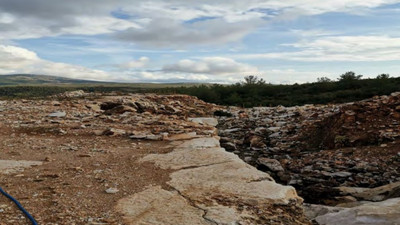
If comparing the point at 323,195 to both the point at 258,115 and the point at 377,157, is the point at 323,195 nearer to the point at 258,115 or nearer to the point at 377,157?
the point at 377,157

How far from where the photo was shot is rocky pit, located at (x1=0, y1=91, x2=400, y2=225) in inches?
113

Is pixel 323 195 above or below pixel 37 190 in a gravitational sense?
below

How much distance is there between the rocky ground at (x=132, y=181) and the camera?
2.79 metres

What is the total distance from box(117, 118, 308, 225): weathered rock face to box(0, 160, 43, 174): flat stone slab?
66.7 inches

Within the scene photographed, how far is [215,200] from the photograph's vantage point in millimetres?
3141

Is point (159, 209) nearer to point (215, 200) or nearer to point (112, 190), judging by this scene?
point (215, 200)

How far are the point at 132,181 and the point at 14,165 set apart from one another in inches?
67.4

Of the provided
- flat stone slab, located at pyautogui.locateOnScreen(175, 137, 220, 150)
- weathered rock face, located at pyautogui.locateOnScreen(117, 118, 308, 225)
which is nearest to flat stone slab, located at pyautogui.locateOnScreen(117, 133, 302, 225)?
weathered rock face, located at pyautogui.locateOnScreen(117, 118, 308, 225)

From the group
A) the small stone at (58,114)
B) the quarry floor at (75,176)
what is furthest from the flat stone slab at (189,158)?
the small stone at (58,114)

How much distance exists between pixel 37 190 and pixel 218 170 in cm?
203

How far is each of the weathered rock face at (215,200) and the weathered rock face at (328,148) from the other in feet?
4.45

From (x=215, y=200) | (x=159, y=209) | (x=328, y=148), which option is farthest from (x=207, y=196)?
(x=328, y=148)

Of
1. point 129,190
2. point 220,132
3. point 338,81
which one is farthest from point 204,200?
point 338,81

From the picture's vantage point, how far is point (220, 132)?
9.45 metres
